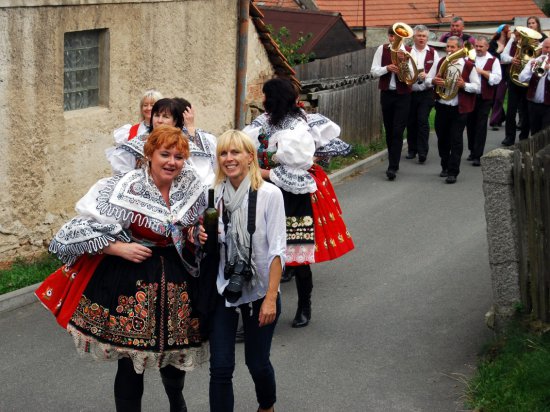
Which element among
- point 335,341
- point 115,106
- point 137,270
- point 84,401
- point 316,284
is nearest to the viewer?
point 137,270

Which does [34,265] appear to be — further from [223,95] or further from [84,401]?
[223,95]

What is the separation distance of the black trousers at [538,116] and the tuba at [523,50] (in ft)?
→ 2.74

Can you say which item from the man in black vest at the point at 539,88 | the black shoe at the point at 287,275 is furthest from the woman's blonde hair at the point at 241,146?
the man in black vest at the point at 539,88

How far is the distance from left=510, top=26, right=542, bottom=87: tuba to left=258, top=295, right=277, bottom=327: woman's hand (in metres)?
10.5

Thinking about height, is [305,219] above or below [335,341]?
above

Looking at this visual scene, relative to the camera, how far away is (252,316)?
222 inches

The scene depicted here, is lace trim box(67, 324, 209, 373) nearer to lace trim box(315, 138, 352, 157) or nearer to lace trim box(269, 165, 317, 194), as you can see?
lace trim box(269, 165, 317, 194)

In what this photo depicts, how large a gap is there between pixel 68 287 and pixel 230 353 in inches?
34.4

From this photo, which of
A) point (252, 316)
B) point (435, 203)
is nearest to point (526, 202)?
point (252, 316)

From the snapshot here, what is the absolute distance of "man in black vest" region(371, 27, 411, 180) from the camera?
44.4 ft

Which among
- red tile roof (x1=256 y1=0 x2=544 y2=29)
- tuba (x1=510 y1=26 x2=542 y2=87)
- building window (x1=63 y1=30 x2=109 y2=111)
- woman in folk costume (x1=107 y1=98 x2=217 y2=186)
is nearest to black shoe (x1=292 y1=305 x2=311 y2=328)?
woman in folk costume (x1=107 y1=98 x2=217 y2=186)

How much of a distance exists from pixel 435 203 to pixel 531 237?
5.48 metres

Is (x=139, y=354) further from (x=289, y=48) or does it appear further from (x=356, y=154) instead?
(x=289, y=48)

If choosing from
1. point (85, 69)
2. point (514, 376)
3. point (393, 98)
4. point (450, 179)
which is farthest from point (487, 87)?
point (514, 376)
